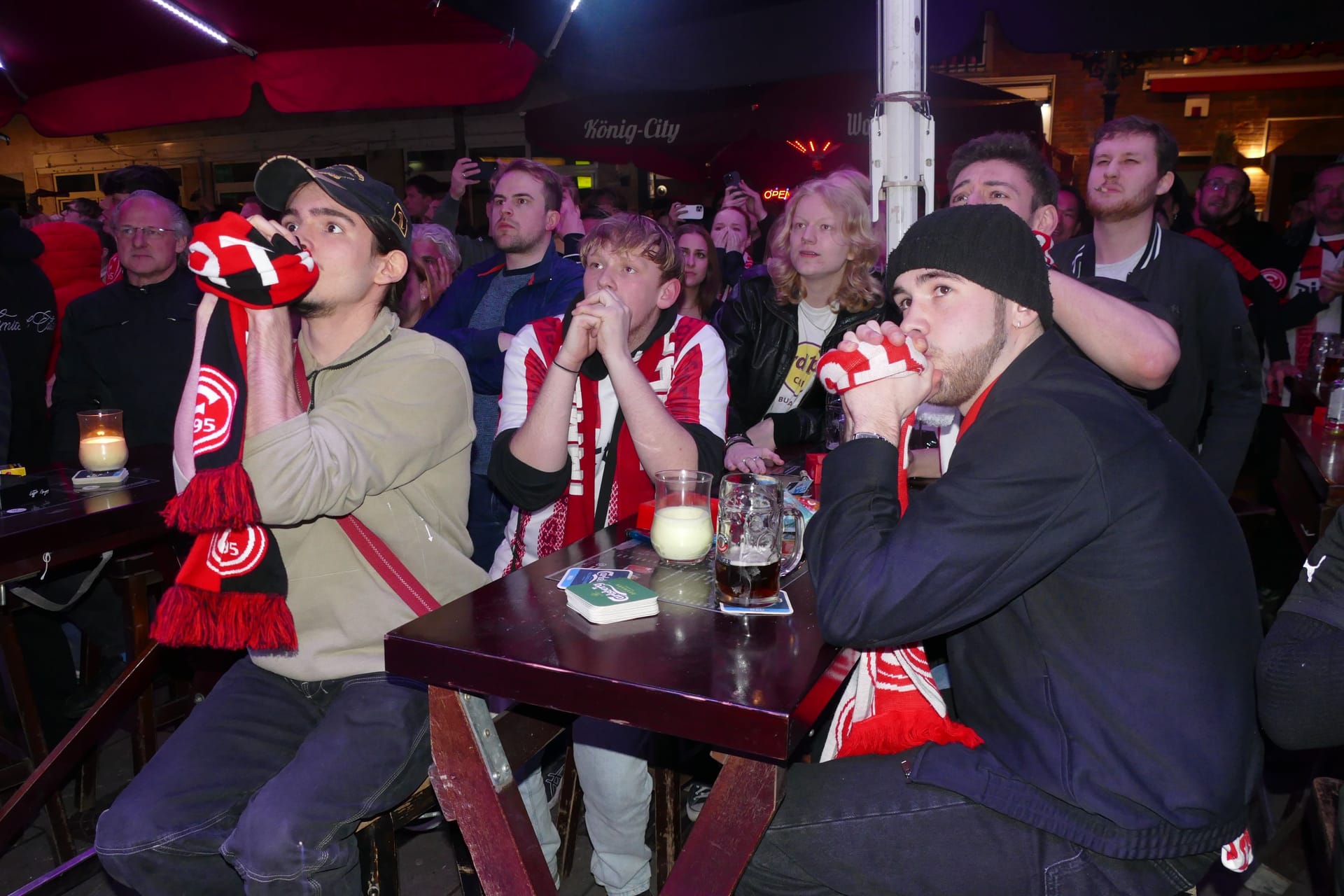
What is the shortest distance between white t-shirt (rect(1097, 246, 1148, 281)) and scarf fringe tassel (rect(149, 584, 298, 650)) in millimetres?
2779

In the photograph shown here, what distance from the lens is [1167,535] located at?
1.38 metres

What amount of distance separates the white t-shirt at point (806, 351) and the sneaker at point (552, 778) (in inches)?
56.0

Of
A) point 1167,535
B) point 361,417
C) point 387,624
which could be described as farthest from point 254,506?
point 1167,535

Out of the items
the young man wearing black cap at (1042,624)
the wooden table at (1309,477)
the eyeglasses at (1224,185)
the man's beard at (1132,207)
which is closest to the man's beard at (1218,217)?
the eyeglasses at (1224,185)

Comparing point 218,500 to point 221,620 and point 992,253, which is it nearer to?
point 221,620

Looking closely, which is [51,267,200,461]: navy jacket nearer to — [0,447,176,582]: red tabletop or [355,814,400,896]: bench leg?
[0,447,176,582]: red tabletop

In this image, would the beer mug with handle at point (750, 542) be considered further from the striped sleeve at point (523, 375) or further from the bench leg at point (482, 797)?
the striped sleeve at point (523, 375)

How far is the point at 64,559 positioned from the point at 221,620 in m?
0.82

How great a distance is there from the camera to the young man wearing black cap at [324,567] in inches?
68.4


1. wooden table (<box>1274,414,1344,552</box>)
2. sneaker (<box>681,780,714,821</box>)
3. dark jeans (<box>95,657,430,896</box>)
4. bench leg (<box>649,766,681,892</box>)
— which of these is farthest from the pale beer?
wooden table (<box>1274,414,1344,552</box>)

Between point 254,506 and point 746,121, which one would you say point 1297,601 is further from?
point 746,121

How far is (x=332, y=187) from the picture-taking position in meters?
2.05

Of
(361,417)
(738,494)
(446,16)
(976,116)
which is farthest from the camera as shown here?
(976,116)

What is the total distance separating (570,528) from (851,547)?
47.1 inches
